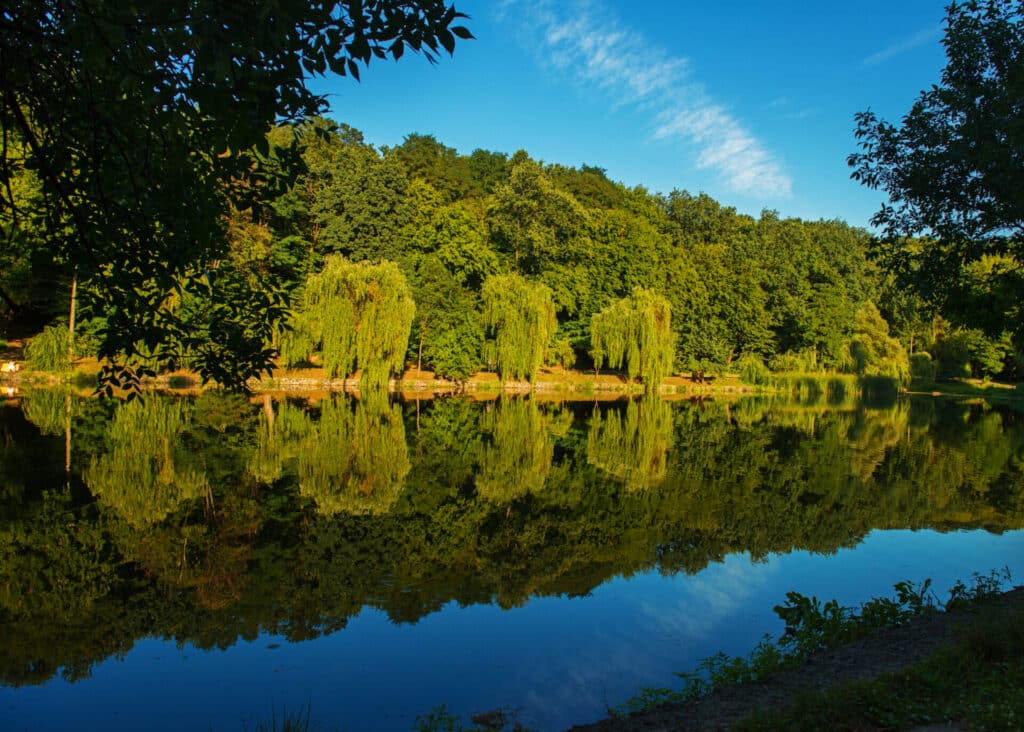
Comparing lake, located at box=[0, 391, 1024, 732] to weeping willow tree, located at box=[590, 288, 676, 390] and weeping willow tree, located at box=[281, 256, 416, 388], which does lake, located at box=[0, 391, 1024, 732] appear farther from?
weeping willow tree, located at box=[590, 288, 676, 390]

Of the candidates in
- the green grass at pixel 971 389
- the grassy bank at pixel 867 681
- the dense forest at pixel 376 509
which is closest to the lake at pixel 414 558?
the dense forest at pixel 376 509

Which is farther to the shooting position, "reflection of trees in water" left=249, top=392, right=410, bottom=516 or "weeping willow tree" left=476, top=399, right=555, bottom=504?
"weeping willow tree" left=476, top=399, right=555, bottom=504

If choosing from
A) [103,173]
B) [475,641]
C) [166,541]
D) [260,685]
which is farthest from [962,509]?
[103,173]

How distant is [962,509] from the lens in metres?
12.3

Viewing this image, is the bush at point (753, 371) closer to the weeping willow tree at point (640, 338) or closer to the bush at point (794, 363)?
the bush at point (794, 363)

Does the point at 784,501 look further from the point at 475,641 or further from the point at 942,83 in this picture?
the point at 475,641

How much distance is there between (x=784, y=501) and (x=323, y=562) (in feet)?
28.4

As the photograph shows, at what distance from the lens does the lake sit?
18.1ft

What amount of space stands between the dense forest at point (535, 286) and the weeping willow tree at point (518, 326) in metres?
0.08

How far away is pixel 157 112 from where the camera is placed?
307 centimetres

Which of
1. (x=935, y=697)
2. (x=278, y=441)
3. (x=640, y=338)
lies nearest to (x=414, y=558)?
(x=935, y=697)

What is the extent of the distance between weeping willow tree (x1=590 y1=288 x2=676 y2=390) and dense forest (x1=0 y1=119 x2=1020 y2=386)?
94mm

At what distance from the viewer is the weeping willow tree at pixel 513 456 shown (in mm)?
12788

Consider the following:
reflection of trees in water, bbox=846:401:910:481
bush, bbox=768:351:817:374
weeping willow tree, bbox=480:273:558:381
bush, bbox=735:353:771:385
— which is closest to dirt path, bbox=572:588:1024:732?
reflection of trees in water, bbox=846:401:910:481
